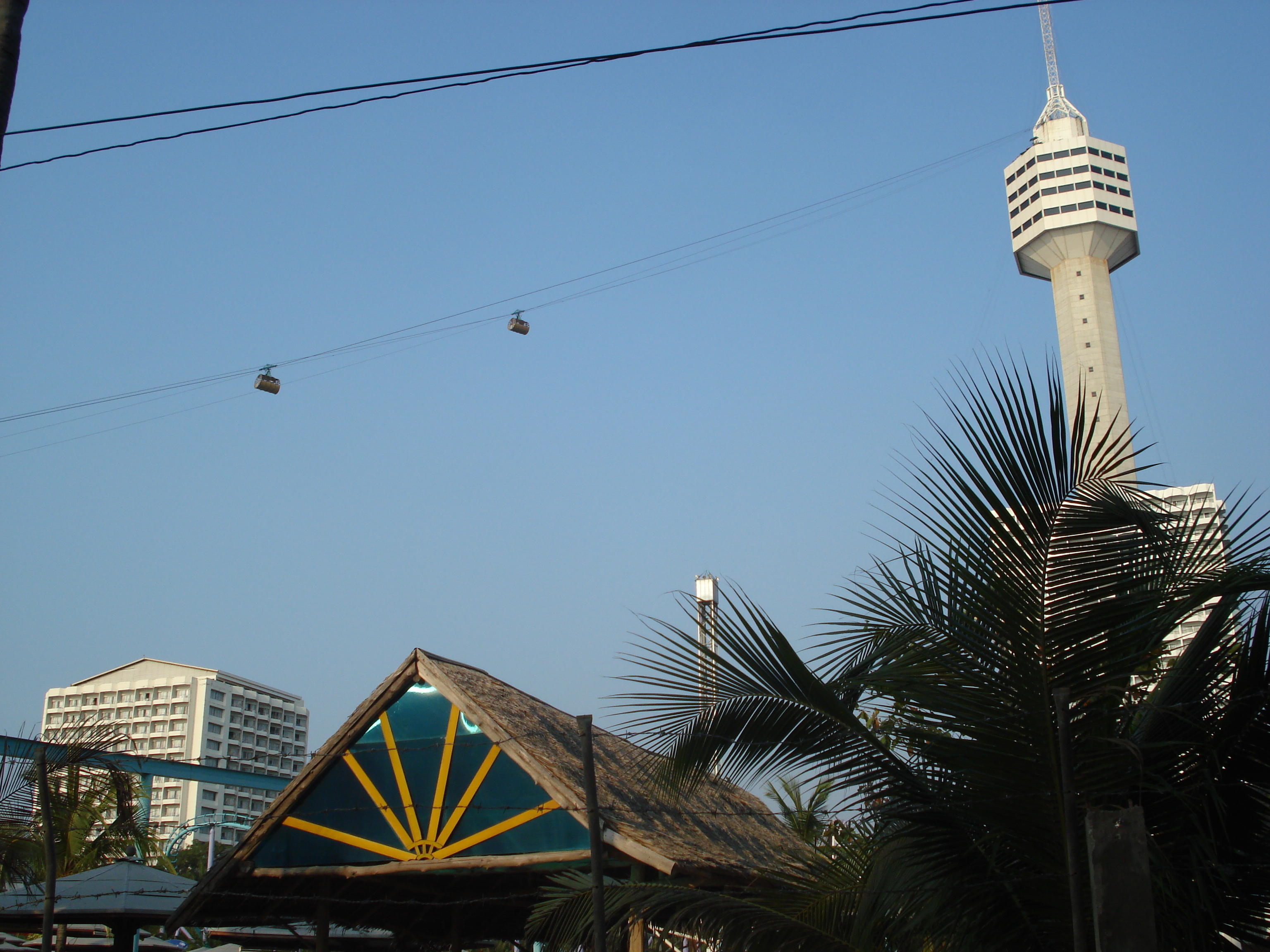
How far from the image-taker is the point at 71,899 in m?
13.1

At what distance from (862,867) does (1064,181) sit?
303ft

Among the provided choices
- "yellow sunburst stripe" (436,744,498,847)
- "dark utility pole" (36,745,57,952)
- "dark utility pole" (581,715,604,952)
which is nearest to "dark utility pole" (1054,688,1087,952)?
"dark utility pole" (581,715,604,952)

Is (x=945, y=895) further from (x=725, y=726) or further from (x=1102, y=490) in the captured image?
(x=1102, y=490)

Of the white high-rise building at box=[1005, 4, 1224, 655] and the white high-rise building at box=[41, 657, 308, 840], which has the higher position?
the white high-rise building at box=[1005, 4, 1224, 655]

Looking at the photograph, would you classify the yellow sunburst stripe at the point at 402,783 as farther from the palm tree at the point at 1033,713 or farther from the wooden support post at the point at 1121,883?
the wooden support post at the point at 1121,883

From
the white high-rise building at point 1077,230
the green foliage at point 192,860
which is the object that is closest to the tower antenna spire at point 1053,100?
the white high-rise building at point 1077,230

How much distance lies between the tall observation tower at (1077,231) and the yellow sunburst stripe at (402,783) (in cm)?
7630

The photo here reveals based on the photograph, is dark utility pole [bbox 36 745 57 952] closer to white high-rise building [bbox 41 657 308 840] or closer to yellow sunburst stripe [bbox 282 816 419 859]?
yellow sunburst stripe [bbox 282 816 419 859]

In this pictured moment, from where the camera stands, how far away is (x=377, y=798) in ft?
38.9

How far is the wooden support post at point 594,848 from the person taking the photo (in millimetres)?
6410

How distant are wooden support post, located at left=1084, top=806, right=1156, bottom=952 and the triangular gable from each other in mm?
7584

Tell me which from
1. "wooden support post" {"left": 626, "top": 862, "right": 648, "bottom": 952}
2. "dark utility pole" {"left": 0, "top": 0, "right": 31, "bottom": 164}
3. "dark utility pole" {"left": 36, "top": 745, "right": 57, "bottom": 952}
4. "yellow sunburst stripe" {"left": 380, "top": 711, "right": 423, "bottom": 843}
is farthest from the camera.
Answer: "yellow sunburst stripe" {"left": 380, "top": 711, "right": 423, "bottom": 843}

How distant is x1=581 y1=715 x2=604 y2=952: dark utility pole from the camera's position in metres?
6.41

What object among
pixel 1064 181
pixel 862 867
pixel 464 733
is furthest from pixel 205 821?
pixel 1064 181
